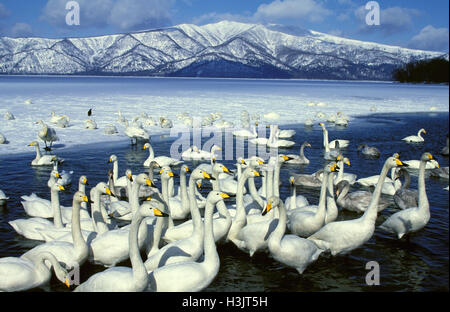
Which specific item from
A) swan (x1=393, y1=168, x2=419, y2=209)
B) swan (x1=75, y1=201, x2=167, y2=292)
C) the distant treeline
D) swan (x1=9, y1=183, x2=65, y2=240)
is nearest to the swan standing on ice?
swan (x1=393, y1=168, x2=419, y2=209)

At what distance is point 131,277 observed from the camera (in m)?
6.45

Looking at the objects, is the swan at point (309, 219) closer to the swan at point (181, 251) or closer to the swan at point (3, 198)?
the swan at point (181, 251)

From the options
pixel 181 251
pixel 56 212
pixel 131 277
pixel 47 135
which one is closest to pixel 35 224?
pixel 56 212

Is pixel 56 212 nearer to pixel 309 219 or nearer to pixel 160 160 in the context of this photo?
pixel 309 219

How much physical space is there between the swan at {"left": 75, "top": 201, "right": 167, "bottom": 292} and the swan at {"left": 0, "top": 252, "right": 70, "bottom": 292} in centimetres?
82

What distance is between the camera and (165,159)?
17297mm

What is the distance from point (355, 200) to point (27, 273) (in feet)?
28.0

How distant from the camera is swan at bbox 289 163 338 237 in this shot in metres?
9.30

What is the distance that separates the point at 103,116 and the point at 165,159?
17.8 meters

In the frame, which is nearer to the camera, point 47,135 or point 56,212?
point 56,212

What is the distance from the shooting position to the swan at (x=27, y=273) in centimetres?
700

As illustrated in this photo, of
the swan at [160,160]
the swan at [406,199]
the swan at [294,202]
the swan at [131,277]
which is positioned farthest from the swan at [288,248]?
the swan at [160,160]
